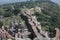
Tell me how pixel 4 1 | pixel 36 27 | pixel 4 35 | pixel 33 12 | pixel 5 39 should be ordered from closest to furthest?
pixel 5 39 → pixel 4 35 → pixel 36 27 → pixel 33 12 → pixel 4 1

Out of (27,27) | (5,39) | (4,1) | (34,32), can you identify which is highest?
(4,1)

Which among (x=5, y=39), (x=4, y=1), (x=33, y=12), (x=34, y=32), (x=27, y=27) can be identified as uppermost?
(x=4, y=1)

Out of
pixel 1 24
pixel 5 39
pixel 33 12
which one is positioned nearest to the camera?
pixel 5 39

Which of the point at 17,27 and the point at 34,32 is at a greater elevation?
the point at 17,27

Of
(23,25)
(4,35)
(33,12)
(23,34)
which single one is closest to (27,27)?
(23,25)

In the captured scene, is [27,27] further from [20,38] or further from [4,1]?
[4,1]

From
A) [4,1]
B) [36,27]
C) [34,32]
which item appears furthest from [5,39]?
[4,1]

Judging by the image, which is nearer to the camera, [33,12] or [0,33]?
[0,33]

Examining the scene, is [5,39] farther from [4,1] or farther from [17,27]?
[4,1]

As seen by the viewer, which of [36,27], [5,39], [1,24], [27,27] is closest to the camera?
[5,39]
